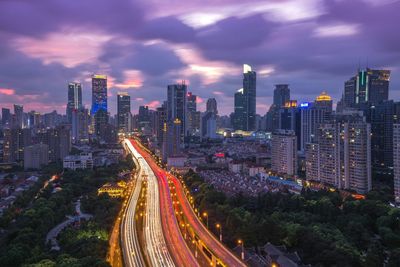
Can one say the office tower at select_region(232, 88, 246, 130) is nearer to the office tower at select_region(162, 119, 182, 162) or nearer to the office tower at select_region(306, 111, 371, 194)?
the office tower at select_region(162, 119, 182, 162)

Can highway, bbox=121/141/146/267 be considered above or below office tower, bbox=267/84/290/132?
below

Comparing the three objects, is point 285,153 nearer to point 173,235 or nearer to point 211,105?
point 173,235

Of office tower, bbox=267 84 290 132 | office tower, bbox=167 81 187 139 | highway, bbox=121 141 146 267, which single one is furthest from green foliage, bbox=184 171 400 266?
office tower, bbox=267 84 290 132

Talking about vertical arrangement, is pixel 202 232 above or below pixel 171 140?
below

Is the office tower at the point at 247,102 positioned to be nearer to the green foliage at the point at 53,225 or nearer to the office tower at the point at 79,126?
the office tower at the point at 79,126

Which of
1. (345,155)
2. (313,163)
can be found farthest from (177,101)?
(345,155)

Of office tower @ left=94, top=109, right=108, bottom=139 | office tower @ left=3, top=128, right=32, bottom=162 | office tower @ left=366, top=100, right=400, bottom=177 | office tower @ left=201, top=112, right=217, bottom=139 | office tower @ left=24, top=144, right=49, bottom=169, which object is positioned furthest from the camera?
office tower @ left=201, top=112, right=217, bottom=139
